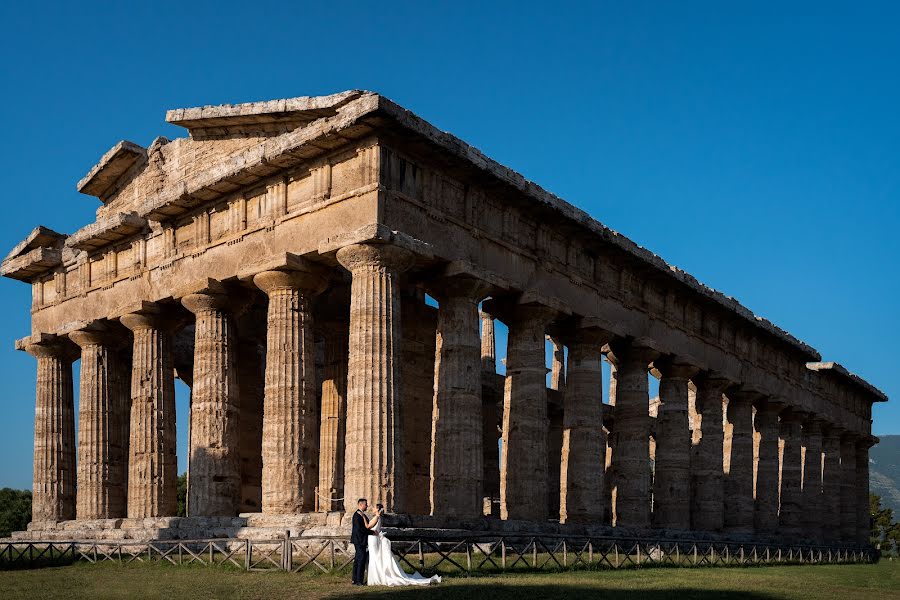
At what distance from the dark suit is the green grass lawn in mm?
340

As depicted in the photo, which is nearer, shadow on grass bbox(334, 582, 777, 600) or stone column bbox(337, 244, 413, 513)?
shadow on grass bbox(334, 582, 777, 600)

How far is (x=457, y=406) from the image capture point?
87.5ft

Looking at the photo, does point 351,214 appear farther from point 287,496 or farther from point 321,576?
point 321,576

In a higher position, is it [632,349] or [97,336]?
[97,336]

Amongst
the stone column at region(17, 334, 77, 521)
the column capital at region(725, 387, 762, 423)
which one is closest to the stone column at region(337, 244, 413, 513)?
the stone column at region(17, 334, 77, 521)

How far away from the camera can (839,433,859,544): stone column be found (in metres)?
53.2

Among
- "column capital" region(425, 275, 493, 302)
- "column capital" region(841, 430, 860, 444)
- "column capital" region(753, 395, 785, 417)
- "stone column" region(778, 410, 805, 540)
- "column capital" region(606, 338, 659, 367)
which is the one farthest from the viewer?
"column capital" region(841, 430, 860, 444)

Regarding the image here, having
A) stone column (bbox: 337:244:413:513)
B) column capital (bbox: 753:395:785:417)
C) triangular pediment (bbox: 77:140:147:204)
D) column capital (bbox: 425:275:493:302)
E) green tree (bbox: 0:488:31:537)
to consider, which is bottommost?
green tree (bbox: 0:488:31:537)

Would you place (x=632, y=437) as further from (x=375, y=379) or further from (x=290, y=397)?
(x=290, y=397)

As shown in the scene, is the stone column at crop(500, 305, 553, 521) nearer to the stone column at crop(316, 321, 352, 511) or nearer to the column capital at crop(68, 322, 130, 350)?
the stone column at crop(316, 321, 352, 511)

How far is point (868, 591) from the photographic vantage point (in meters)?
21.7

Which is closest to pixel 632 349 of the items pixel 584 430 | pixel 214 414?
pixel 584 430

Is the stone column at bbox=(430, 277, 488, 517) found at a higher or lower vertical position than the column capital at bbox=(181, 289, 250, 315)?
lower

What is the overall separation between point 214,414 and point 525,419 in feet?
27.6
